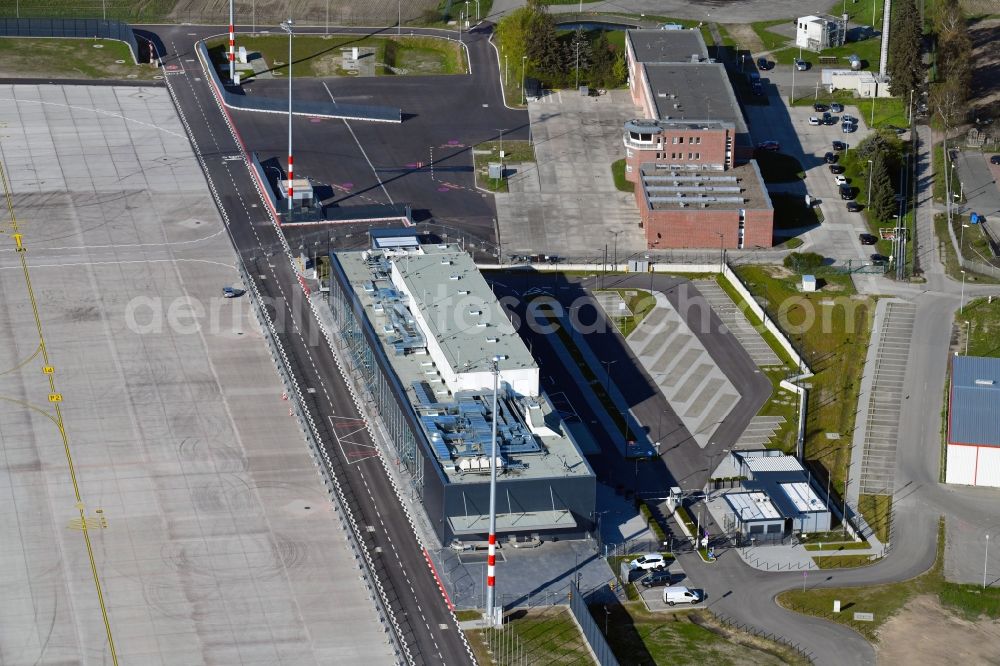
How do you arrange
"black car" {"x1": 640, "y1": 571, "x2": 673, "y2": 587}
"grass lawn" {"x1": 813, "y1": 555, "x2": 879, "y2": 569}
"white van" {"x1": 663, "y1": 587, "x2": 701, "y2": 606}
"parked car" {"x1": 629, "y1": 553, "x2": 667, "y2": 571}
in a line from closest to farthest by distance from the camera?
"white van" {"x1": 663, "y1": 587, "x2": 701, "y2": 606}
"black car" {"x1": 640, "y1": 571, "x2": 673, "y2": 587}
"parked car" {"x1": 629, "y1": 553, "x2": 667, "y2": 571}
"grass lawn" {"x1": 813, "y1": 555, "x2": 879, "y2": 569}

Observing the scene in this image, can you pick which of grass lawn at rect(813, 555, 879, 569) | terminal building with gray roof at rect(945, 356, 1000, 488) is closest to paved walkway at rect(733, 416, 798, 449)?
terminal building with gray roof at rect(945, 356, 1000, 488)

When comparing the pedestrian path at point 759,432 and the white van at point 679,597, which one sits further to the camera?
the pedestrian path at point 759,432

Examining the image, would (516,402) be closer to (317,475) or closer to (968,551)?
(317,475)

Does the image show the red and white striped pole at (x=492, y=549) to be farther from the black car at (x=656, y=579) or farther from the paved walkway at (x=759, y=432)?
the paved walkway at (x=759, y=432)

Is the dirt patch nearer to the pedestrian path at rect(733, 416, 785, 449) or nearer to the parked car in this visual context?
the parked car

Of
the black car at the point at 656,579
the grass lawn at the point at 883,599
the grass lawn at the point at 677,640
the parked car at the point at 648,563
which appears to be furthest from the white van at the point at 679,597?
the grass lawn at the point at 883,599

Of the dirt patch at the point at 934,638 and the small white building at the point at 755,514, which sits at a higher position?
the small white building at the point at 755,514
